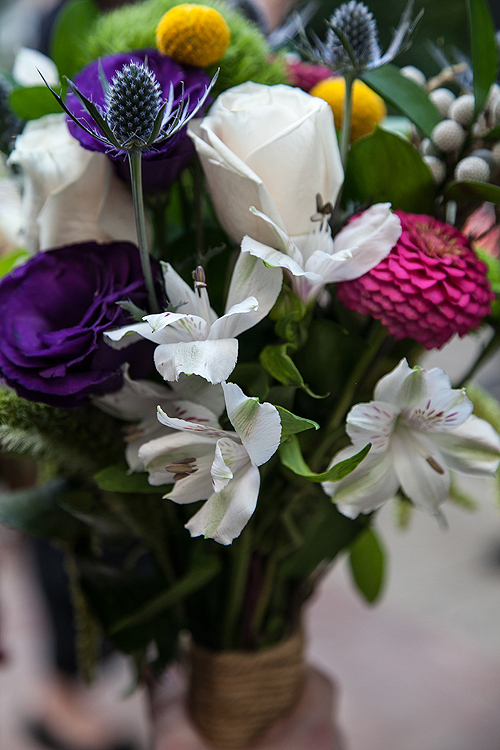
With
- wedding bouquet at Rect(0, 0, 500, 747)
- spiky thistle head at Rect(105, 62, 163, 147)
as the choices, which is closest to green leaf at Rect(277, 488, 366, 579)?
wedding bouquet at Rect(0, 0, 500, 747)

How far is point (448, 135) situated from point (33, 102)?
0.21 meters

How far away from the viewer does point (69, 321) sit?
27 cm

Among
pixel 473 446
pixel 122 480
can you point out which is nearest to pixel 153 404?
pixel 122 480

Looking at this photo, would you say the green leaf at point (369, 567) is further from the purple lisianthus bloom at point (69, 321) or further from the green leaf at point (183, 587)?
the purple lisianthus bloom at point (69, 321)

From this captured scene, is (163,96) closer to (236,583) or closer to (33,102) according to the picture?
(33,102)

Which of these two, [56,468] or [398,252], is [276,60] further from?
[56,468]

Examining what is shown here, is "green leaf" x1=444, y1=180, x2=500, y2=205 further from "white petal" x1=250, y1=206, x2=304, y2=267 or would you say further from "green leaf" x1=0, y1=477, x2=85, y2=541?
"green leaf" x1=0, y1=477, x2=85, y2=541

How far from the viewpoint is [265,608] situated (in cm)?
37

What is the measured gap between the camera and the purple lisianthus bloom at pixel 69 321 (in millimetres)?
239

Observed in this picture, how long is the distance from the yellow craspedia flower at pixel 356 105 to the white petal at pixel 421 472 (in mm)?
159

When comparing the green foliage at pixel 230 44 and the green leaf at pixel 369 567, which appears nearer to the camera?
the green foliage at pixel 230 44

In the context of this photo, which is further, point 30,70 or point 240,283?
point 30,70

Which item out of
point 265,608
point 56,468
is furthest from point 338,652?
point 56,468

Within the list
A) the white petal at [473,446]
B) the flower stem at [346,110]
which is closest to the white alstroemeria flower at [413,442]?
the white petal at [473,446]
